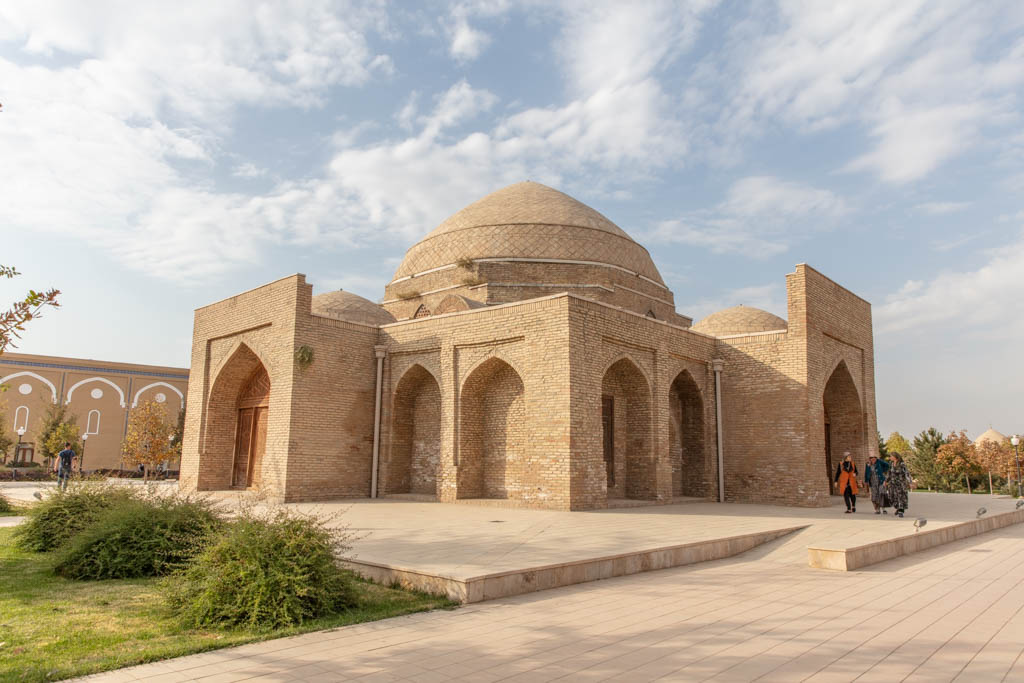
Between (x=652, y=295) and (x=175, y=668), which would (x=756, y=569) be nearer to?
(x=175, y=668)

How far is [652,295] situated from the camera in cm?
2127

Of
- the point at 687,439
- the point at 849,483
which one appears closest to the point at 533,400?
the point at 687,439

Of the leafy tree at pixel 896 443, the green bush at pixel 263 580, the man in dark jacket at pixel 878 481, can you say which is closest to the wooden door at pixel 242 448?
the green bush at pixel 263 580

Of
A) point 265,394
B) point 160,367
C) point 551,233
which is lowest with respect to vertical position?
point 265,394

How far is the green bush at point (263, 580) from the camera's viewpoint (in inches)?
197

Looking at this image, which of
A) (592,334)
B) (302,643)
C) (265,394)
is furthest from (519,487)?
(302,643)

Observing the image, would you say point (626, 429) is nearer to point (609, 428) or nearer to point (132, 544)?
point (609, 428)

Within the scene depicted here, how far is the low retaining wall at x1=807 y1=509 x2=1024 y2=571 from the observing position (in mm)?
7668

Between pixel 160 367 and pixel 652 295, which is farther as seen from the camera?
pixel 160 367

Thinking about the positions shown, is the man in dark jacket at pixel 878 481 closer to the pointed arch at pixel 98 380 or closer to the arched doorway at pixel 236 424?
the arched doorway at pixel 236 424

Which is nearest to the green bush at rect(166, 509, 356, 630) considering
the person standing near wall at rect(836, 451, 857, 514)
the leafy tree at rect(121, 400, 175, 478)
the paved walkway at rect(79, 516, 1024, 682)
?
the paved walkway at rect(79, 516, 1024, 682)

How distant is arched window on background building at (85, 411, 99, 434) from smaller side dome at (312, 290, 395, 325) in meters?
17.4

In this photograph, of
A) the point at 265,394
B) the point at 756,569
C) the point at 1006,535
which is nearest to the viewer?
the point at 756,569

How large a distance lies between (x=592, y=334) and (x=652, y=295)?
8427 mm
